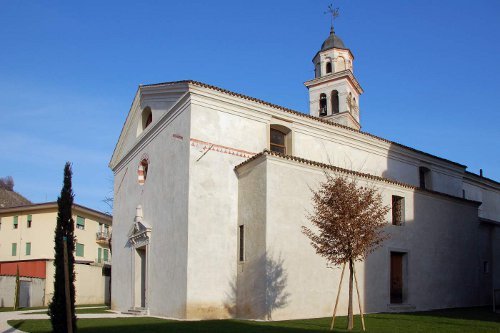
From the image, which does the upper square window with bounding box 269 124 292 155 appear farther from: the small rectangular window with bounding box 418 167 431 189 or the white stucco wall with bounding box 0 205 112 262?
the white stucco wall with bounding box 0 205 112 262

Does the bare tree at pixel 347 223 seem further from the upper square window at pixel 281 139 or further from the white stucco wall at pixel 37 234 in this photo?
the white stucco wall at pixel 37 234

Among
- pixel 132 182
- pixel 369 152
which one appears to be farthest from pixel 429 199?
pixel 132 182

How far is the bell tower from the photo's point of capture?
32.5 m

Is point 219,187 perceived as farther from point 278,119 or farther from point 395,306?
point 395,306

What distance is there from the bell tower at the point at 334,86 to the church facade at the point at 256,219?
753 cm

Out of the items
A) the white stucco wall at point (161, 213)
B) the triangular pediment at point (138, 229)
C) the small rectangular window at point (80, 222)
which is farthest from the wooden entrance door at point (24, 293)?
the triangular pediment at point (138, 229)

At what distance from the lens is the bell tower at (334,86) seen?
32.5 meters

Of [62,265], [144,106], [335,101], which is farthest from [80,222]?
[62,265]

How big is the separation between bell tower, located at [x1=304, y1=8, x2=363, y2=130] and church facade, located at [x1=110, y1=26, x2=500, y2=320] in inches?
297

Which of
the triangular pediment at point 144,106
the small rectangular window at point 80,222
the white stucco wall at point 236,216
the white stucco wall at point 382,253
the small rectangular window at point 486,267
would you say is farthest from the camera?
the small rectangular window at point 80,222

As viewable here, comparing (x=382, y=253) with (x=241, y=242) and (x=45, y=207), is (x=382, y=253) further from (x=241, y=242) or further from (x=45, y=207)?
(x=45, y=207)

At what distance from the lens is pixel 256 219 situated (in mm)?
17672

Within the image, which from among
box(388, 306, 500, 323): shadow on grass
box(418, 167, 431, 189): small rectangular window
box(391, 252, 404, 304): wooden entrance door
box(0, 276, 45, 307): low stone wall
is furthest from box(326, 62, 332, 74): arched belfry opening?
box(0, 276, 45, 307): low stone wall

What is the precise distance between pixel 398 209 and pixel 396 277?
9.42 feet
